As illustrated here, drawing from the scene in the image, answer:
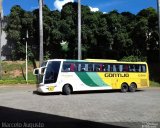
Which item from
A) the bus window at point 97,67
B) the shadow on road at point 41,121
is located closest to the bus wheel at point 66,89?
the bus window at point 97,67

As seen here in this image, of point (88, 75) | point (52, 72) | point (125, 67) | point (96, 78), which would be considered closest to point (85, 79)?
point (88, 75)

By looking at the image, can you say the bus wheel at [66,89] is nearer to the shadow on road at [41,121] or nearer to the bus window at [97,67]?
the bus window at [97,67]

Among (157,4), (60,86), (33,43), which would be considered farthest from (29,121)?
(33,43)

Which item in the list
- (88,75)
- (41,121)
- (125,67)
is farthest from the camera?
(125,67)

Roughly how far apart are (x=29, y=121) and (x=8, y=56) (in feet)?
105

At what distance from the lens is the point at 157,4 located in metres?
39.7

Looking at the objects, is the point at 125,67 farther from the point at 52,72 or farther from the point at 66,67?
the point at 52,72

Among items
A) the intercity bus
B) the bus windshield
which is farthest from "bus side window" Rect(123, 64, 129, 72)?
the bus windshield

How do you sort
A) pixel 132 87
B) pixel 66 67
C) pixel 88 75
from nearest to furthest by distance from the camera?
pixel 66 67
pixel 88 75
pixel 132 87

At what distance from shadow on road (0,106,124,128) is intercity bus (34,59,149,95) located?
9.94 metres

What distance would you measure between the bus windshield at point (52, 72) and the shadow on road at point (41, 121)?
382 inches

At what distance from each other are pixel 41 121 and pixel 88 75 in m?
14.7

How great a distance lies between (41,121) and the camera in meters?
14.2

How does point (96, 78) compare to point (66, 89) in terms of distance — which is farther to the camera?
point (96, 78)
